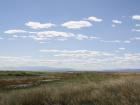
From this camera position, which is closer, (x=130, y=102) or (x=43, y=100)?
(x=130, y=102)

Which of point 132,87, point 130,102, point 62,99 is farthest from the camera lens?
point 62,99

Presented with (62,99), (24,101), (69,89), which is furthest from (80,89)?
(24,101)

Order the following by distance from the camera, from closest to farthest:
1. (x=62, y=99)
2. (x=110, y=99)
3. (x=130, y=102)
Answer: (x=130, y=102)
(x=110, y=99)
(x=62, y=99)

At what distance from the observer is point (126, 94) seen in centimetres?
1041

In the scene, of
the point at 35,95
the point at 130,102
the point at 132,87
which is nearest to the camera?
the point at 130,102

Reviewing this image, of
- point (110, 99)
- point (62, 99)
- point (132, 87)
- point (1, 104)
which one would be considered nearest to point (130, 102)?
point (110, 99)

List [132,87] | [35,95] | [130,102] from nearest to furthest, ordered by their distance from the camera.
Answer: [130,102]
[132,87]
[35,95]

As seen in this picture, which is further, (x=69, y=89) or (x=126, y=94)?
(x=69, y=89)

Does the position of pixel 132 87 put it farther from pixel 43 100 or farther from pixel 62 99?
pixel 43 100

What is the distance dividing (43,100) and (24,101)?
99 cm

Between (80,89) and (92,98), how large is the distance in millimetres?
2149

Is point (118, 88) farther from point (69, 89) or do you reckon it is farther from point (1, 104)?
point (1, 104)

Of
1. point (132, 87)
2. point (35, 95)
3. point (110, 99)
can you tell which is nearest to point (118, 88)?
point (132, 87)

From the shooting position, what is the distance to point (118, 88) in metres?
11.9
